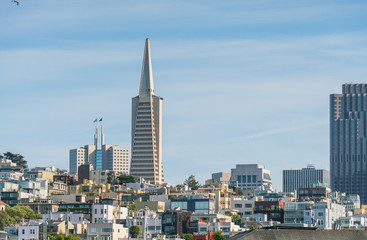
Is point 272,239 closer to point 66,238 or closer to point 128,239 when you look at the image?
point 66,238

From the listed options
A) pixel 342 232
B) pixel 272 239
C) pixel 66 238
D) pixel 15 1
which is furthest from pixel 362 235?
pixel 66 238

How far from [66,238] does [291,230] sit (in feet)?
346

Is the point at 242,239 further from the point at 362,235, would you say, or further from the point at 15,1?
the point at 15,1

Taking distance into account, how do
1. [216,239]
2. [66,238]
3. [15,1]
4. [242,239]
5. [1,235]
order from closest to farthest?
[242,239], [15,1], [216,239], [66,238], [1,235]

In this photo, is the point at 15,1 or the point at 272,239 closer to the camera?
the point at 272,239

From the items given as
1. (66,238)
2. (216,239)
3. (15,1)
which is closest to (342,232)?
(15,1)

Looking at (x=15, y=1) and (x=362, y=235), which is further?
(x=15, y=1)

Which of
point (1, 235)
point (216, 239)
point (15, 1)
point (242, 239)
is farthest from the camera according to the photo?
point (1, 235)

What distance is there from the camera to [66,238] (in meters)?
175

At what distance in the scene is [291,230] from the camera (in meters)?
73.4

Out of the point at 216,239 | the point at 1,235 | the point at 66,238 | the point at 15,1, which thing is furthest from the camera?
Result: the point at 1,235

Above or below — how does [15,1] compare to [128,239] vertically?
above

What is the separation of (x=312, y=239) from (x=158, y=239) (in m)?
127

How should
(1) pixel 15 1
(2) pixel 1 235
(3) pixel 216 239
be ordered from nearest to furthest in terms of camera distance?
(1) pixel 15 1 → (3) pixel 216 239 → (2) pixel 1 235
